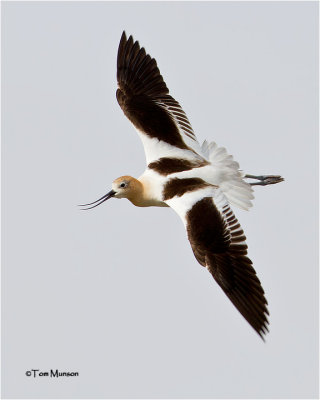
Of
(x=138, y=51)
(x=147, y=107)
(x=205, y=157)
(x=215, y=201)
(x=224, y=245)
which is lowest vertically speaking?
(x=224, y=245)

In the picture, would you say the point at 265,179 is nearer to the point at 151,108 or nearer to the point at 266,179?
the point at 266,179

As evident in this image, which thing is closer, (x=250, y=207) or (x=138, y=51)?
(x=250, y=207)

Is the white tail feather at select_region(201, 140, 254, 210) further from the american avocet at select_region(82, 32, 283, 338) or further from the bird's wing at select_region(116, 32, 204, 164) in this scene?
the bird's wing at select_region(116, 32, 204, 164)

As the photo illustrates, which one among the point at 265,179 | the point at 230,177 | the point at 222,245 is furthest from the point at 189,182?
the point at 265,179

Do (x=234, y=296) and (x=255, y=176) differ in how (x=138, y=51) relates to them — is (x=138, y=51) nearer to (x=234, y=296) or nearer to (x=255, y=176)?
(x=255, y=176)

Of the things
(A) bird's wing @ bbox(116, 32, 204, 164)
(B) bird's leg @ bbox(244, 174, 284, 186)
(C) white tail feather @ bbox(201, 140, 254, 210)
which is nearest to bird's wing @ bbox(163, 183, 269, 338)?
(C) white tail feather @ bbox(201, 140, 254, 210)

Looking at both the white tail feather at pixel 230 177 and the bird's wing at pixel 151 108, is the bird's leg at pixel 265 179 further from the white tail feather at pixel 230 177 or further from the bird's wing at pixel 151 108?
the bird's wing at pixel 151 108

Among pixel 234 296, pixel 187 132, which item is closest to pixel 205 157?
pixel 187 132
